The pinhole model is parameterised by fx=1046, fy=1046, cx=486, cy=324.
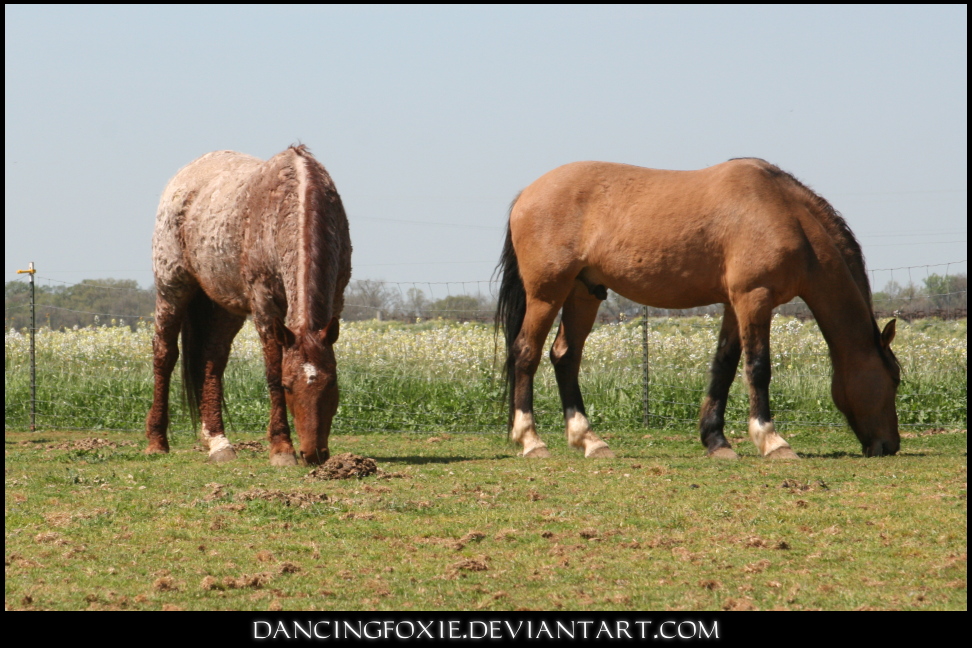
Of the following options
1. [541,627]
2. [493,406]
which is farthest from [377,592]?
[493,406]

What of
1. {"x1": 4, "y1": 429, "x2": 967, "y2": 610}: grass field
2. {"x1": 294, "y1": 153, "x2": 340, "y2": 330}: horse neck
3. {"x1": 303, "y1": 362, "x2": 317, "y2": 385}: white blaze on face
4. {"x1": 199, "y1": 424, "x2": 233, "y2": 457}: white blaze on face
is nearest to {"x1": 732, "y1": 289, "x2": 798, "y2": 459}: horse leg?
{"x1": 4, "y1": 429, "x2": 967, "y2": 610}: grass field

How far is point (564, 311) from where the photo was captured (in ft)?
31.3

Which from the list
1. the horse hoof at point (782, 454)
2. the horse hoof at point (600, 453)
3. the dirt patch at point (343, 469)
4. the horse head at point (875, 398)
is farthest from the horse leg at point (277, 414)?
the horse head at point (875, 398)

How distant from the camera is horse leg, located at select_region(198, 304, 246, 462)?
30.3 ft

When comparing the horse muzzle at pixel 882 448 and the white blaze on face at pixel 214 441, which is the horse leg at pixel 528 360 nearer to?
the white blaze on face at pixel 214 441

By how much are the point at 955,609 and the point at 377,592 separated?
2.15 metres

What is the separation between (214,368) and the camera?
375 inches

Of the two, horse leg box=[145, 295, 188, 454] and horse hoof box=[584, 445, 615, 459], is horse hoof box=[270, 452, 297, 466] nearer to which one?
horse leg box=[145, 295, 188, 454]

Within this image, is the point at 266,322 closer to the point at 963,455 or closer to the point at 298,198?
the point at 298,198

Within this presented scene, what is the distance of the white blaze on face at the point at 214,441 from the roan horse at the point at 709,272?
2492 mm

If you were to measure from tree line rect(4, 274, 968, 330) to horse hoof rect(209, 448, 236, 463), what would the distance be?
246cm

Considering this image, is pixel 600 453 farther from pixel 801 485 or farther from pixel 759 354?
pixel 801 485

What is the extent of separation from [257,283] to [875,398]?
4.99 m

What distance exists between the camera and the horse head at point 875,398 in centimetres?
836
